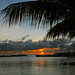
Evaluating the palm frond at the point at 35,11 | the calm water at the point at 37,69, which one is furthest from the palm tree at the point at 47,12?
the calm water at the point at 37,69

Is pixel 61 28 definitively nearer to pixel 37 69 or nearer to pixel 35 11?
pixel 35 11

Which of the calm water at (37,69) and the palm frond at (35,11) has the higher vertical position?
the palm frond at (35,11)

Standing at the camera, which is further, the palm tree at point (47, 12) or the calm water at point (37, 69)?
the calm water at point (37, 69)

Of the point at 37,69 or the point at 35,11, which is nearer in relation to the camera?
the point at 35,11

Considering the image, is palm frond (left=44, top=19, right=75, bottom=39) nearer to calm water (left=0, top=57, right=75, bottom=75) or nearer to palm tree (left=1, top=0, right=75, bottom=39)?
palm tree (left=1, top=0, right=75, bottom=39)

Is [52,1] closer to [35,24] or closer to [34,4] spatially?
[34,4]

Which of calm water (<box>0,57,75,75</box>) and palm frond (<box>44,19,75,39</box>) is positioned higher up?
palm frond (<box>44,19,75,39</box>)

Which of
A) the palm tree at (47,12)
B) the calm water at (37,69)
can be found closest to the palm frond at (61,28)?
the palm tree at (47,12)

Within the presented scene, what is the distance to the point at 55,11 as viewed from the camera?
106 inches

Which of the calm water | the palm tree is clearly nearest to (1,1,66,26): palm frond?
the palm tree

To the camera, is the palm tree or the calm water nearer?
the palm tree

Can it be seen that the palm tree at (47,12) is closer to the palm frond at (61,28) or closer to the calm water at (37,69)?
the palm frond at (61,28)

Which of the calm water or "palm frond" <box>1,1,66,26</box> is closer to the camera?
"palm frond" <box>1,1,66,26</box>

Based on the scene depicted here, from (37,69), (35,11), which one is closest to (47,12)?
(35,11)
